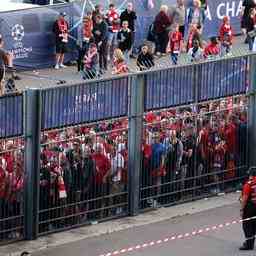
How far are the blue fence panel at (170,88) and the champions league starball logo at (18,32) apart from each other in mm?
9086

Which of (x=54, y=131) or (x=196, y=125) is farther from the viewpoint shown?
(x=196, y=125)

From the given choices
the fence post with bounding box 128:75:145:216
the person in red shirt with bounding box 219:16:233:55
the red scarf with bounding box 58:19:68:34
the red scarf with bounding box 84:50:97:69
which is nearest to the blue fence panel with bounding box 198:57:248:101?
the fence post with bounding box 128:75:145:216

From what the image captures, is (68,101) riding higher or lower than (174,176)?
higher

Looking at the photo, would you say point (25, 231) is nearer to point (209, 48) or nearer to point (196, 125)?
point (196, 125)

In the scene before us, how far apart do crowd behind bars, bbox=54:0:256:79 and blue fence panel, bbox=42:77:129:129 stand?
319 inches

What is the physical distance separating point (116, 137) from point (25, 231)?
2.32 m

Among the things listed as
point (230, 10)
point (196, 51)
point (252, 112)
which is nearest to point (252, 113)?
point (252, 112)

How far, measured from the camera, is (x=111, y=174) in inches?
806

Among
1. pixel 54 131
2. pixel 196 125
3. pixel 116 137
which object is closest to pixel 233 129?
pixel 196 125

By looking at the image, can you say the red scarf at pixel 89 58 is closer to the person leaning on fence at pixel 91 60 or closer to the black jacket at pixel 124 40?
the person leaning on fence at pixel 91 60

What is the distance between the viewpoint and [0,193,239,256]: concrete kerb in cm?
1931

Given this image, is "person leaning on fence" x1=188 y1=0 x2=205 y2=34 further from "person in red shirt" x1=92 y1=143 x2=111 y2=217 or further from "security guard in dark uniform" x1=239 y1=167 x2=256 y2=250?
"security guard in dark uniform" x1=239 y1=167 x2=256 y2=250

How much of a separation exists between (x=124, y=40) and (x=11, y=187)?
41.3 ft

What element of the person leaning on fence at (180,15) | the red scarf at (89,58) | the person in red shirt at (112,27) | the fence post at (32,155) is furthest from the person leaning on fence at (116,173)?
the person leaning on fence at (180,15)
